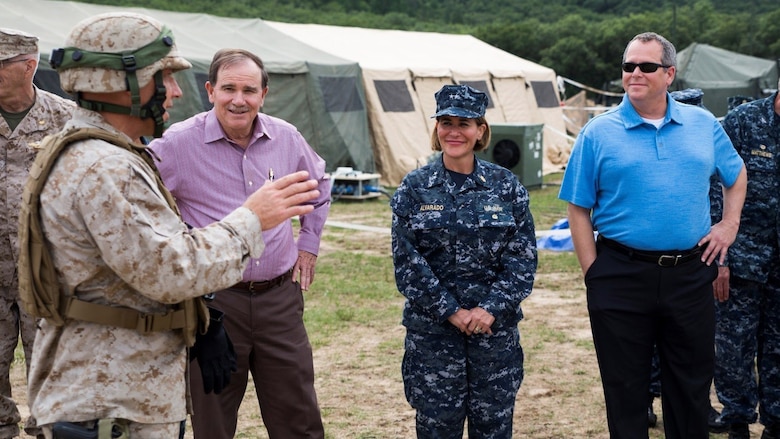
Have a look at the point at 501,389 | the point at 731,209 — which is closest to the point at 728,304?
the point at 731,209

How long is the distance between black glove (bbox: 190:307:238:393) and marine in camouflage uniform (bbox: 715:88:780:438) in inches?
112

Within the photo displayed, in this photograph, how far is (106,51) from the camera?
2479 mm

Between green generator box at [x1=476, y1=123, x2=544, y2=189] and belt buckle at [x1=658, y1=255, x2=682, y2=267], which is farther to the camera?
green generator box at [x1=476, y1=123, x2=544, y2=189]

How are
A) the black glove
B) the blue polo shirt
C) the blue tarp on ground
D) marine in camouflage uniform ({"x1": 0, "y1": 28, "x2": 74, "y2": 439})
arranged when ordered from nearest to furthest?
the black glove → the blue polo shirt → marine in camouflage uniform ({"x1": 0, "y1": 28, "x2": 74, "y2": 439}) → the blue tarp on ground

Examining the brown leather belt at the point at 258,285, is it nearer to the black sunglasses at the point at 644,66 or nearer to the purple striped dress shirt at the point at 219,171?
the purple striped dress shirt at the point at 219,171

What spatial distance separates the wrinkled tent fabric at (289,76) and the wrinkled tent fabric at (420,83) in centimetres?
52

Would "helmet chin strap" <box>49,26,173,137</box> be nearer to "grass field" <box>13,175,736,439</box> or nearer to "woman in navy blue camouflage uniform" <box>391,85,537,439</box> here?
"woman in navy blue camouflage uniform" <box>391,85,537,439</box>

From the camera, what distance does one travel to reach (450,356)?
370 cm

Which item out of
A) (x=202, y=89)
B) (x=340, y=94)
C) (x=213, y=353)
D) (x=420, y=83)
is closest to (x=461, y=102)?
(x=213, y=353)

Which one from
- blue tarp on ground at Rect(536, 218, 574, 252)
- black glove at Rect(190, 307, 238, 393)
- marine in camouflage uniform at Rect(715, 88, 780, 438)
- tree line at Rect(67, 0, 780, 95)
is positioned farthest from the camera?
tree line at Rect(67, 0, 780, 95)

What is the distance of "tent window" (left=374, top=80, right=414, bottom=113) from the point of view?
56.7 feet

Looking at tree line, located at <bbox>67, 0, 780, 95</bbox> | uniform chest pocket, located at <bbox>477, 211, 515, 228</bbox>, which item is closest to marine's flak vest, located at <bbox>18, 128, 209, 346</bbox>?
uniform chest pocket, located at <bbox>477, 211, 515, 228</bbox>

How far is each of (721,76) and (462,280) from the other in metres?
21.1

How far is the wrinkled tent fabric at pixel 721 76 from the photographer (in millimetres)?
21703
